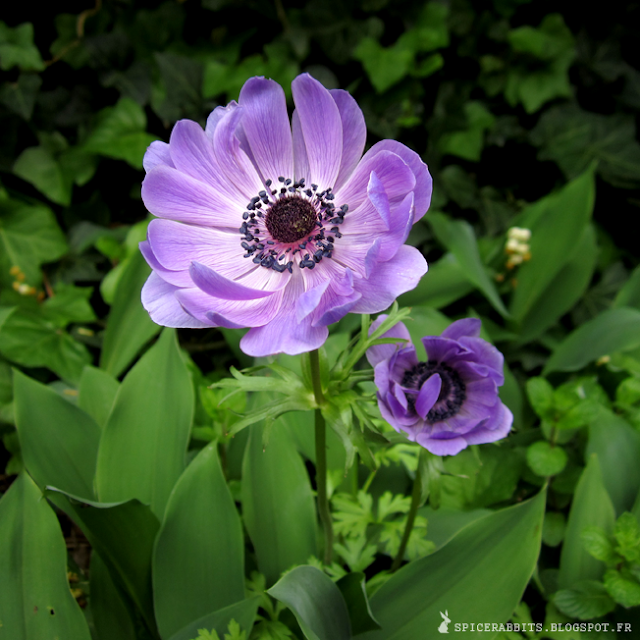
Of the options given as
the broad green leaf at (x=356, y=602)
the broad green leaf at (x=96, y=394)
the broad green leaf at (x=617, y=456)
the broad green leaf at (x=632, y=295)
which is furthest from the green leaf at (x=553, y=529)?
the broad green leaf at (x=96, y=394)

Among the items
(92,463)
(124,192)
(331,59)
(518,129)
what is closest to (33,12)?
(124,192)

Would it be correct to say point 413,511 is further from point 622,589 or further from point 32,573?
point 32,573

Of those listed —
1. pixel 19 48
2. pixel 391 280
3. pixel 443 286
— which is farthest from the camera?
pixel 19 48

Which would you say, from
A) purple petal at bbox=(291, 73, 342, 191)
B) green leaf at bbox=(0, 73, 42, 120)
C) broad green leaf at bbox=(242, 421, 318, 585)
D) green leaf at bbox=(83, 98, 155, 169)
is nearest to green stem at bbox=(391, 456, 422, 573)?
broad green leaf at bbox=(242, 421, 318, 585)

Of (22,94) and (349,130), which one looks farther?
(22,94)

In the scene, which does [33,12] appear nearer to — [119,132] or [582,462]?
[119,132]

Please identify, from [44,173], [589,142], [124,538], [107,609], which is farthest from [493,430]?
[44,173]

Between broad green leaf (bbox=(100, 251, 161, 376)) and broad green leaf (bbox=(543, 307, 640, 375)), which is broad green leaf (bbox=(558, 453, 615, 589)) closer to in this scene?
broad green leaf (bbox=(543, 307, 640, 375))

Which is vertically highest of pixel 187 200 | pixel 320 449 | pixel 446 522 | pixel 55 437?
pixel 187 200
